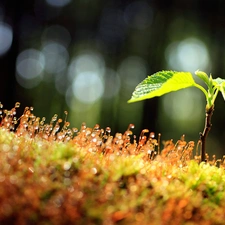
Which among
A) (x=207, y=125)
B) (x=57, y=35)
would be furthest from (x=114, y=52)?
(x=207, y=125)

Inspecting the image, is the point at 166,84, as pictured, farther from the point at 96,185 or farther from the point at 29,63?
the point at 29,63

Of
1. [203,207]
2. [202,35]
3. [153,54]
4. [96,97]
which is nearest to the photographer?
[203,207]

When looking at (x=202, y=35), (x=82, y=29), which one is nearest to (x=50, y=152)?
(x=202, y=35)

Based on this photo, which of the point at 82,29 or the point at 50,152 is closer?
the point at 50,152

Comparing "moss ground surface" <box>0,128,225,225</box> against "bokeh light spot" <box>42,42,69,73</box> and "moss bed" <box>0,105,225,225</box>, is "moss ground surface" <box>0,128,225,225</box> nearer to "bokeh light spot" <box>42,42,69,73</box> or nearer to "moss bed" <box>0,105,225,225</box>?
"moss bed" <box>0,105,225,225</box>

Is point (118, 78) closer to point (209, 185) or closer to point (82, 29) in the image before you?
point (82, 29)
